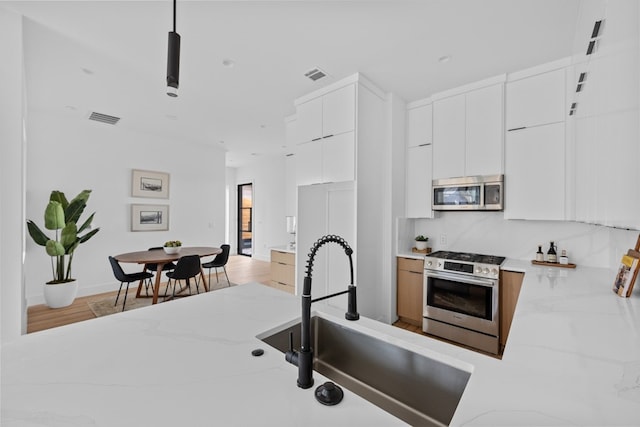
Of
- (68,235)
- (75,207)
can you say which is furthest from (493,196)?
(75,207)

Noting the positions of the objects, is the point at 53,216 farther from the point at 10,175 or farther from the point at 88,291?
the point at 10,175

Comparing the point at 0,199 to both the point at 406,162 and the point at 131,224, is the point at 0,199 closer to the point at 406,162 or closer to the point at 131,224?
the point at 131,224

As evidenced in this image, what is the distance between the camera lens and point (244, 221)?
27.7ft

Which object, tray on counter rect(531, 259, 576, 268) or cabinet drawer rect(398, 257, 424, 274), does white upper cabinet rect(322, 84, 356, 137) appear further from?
tray on counter rect(531, 259, 576, 268)

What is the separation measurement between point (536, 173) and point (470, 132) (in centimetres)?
75

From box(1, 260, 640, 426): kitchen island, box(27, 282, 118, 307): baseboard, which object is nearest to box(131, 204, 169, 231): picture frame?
box(27, 282, 118, 307): baseboard

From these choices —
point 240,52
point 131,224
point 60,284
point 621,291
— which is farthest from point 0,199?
point 621,291

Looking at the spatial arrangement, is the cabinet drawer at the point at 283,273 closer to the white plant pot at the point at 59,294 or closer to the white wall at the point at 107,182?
the white wall at the point at 107,182

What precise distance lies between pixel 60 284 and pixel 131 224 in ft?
4.64

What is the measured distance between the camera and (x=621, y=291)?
161cm

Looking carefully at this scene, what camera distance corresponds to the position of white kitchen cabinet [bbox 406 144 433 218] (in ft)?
11.0

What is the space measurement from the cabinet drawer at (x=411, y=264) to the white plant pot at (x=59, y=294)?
4.38 m

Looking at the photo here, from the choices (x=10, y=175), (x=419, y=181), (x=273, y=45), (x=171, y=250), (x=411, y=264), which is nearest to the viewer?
(x=10, y=175)

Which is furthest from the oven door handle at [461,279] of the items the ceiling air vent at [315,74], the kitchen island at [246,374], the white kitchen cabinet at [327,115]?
the ceiling air vent at [315,74]
